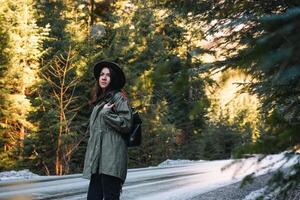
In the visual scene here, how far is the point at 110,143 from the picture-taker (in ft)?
15.2

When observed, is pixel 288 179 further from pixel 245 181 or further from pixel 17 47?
Result: pixel 17 47

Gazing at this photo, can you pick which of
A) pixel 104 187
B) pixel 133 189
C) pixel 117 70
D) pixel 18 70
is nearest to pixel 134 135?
pixel 104 187

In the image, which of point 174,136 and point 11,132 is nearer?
point 11,132

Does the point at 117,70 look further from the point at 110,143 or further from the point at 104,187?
the point at 104,187

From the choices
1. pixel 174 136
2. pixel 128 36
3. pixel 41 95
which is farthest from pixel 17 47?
pixel 174 136

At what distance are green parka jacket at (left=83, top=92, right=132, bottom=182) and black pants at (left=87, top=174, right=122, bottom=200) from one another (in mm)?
59

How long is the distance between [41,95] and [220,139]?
18.1m

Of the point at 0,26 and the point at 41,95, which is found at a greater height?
the point at 0,26

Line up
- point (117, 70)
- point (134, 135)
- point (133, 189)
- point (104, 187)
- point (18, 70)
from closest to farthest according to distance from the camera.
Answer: point (104, 187) < point (134, 135) < point (117, 70) < point (133, 189) < point (18, 70)

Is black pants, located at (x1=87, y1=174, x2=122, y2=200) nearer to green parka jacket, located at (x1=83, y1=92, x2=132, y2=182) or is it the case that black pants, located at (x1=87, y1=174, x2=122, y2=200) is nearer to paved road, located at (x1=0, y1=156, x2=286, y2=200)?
green parka jacket, located at (x1=83, y1=92, x2=132, y2=182)

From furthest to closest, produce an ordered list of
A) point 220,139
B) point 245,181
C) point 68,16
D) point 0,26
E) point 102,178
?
point 220,139 < point 68,16 < point 0,26 < point 102,178 < point 245,181

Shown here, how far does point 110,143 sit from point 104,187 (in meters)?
0.40

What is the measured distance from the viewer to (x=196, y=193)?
10.7 meters

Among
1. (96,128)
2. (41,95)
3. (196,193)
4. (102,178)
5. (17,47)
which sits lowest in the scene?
(196,193)
